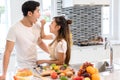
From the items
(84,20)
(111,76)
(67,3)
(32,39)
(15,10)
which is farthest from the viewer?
(84,20)

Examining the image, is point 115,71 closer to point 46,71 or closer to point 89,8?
point 46,71

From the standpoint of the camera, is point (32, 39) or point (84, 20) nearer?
point (32, 39)

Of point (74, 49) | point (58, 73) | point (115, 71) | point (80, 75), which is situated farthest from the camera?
point (74, 49)

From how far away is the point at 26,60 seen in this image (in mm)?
2127

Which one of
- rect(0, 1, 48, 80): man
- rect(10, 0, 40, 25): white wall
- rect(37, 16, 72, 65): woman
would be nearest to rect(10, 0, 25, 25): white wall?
rect(10, 0, 40, 25): white wall

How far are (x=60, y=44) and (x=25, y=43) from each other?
35cm

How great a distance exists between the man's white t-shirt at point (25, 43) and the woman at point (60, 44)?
0.11m

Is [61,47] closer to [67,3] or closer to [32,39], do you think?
[32,39]

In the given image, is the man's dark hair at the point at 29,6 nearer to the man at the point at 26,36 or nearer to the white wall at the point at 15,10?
the man at the point at 26,36

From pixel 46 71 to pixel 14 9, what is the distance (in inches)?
93.7

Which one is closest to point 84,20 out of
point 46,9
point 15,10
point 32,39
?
point 46,9

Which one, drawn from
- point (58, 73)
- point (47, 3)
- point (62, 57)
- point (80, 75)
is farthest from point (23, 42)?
point (47, 3)

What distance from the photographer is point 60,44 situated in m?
2.05

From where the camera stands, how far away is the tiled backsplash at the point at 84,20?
424cm
